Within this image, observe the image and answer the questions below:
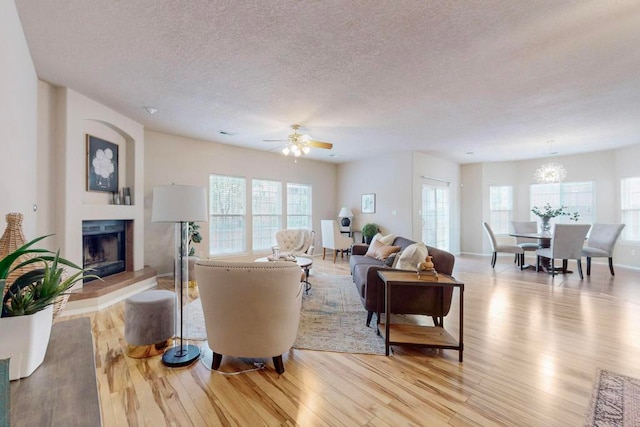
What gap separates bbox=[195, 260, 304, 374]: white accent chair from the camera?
2.02 meters

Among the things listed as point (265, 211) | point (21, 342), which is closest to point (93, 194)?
point (265, 211)

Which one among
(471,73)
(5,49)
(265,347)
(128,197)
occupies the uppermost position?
(471,73)

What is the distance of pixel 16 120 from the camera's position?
2.29m

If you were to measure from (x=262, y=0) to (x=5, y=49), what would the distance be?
178 cm

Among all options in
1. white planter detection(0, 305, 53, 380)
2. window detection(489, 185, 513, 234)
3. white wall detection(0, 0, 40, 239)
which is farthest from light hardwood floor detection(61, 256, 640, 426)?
window detection(489, 185, 513, 234)

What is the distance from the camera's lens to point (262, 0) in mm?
1953

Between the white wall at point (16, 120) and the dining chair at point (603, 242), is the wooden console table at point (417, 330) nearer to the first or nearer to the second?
the white wall at point (16, 120)

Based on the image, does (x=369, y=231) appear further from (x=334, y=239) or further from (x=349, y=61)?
(x=349, y=61)

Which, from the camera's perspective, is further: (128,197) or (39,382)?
(128,197)

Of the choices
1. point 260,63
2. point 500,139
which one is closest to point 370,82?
point 260,63

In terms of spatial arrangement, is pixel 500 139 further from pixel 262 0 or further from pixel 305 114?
pixel 262 0

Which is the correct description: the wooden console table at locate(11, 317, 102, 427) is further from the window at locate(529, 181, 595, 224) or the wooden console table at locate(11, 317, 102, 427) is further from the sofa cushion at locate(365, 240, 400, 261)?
the window at locate(529, 181, 595, 224)

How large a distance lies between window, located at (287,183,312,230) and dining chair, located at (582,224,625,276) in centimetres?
604

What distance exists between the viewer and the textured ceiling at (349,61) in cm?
208
